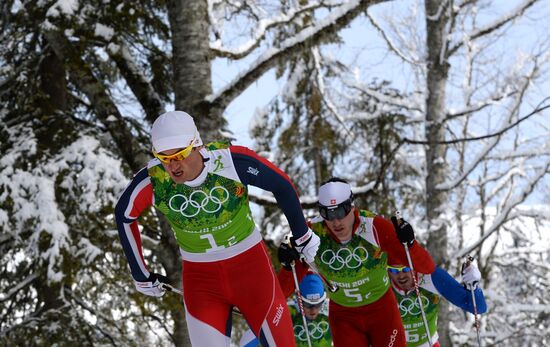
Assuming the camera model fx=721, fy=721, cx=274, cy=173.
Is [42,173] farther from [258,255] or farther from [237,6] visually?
[258,255]

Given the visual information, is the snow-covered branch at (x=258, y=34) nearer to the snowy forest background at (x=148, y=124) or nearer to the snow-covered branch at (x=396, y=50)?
the snowy forest background at (x=148, y=124)

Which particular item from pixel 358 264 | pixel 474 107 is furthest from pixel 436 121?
pixel 358 264

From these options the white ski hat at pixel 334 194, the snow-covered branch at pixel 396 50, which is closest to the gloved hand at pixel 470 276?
the white ski hat at pixel 334 194

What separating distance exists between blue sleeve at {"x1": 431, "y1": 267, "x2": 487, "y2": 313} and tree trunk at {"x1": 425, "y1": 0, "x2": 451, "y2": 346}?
758 cm

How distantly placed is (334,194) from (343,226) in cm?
25

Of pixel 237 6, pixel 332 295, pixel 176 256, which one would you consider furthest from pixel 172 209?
pixel 237 6

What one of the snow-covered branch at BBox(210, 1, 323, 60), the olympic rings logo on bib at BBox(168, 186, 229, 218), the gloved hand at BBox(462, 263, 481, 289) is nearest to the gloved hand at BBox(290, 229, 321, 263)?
the olympic rings logo on bib at BBox(168, 186, 229, 218)

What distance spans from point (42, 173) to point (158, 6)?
3398mm

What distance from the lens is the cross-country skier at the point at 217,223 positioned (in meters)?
4.31

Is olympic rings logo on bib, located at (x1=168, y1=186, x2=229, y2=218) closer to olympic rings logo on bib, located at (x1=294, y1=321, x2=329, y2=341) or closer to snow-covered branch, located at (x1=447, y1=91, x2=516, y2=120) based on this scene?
olympic rings logo on bib, located at (x1=294, y1=321, x2=329, y2=341)

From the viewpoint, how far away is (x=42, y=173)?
8766 mm

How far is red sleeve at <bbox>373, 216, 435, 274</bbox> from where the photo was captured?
536 cm

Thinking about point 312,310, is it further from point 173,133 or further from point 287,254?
point 173,133

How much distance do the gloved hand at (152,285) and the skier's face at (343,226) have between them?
1.38m
